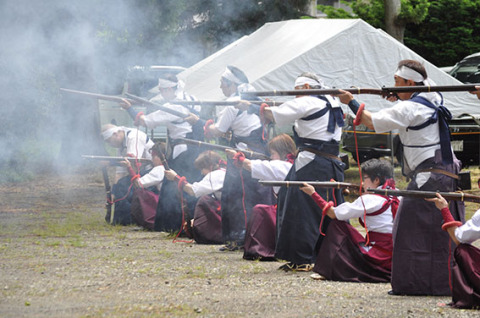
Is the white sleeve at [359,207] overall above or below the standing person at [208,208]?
above

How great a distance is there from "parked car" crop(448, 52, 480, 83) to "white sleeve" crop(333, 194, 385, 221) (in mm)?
10771

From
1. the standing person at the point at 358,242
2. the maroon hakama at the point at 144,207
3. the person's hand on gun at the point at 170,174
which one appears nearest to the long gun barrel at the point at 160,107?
the person's hand on gun at the point at 170,174

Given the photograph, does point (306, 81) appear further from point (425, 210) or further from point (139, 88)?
point (139, 88)

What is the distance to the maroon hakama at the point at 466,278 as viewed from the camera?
17.0ft

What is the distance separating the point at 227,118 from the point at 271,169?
49.7 inches

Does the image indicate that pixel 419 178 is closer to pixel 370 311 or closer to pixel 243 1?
pixel 370 311

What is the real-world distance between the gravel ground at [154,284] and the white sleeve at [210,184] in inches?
23.2

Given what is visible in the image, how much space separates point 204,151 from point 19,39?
2.52 m

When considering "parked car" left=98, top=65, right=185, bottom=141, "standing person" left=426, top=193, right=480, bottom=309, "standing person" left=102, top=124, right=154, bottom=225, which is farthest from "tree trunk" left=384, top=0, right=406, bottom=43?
"standing person" left=426, top=193, right=480, bottom=309

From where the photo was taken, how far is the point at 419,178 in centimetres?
584

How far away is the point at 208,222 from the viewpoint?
8.88 m

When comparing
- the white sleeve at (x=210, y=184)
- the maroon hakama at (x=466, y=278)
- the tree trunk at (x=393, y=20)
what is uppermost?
the tree trunk at (x=393, y=20)

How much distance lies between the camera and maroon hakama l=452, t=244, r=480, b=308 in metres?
5.19

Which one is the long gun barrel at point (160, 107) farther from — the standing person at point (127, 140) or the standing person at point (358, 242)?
the standing person at point (358, 242)
